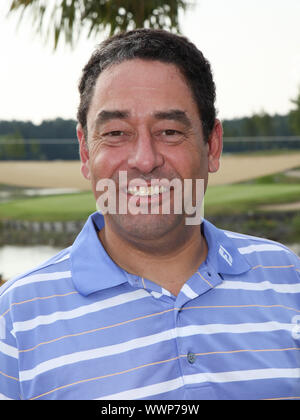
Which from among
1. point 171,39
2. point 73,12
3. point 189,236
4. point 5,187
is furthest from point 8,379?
point 5,187

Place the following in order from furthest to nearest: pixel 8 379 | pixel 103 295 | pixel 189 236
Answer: pixel 189 236 < pixel 103 295 < pixel 8 379

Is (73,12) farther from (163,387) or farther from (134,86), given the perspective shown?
(163,387)

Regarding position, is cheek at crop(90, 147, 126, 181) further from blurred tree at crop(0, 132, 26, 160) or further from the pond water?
blurred tree at crop(0, 132, 26, 160)

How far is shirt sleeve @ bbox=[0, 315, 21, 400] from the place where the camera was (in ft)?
3.30

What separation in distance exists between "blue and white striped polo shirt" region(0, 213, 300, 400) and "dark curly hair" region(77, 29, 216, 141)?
1.14 feet

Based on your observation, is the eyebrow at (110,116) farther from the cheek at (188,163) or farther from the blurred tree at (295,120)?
the blurred tree at (295,120)

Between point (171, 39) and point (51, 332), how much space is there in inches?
27.0

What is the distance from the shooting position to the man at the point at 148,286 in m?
1.03

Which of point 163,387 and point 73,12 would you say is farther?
point 73,12

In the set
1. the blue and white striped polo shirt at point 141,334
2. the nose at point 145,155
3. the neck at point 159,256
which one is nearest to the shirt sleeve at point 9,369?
the blue and white striped polo shirt at point 141,334

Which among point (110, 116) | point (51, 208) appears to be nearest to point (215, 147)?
point (110, 116)

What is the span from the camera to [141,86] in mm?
1119
